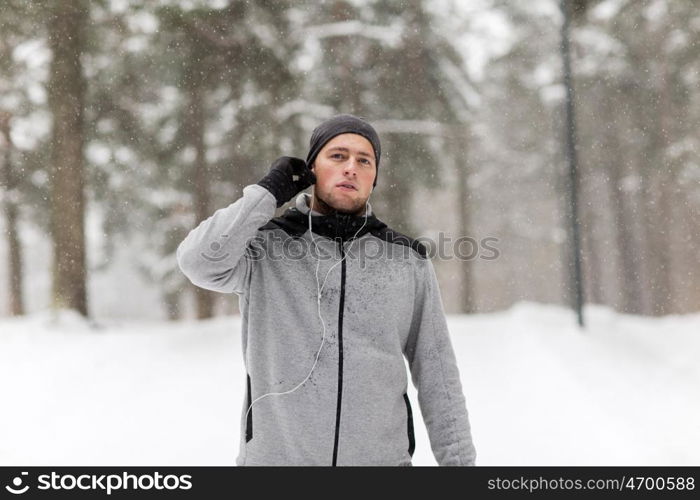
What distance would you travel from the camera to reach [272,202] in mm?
2078

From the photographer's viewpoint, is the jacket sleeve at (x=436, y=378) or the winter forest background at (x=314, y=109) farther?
the winter forest background at (x=314, y=109)

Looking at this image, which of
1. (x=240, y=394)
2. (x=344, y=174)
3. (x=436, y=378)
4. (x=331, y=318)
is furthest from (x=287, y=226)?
(x=240, y=394)

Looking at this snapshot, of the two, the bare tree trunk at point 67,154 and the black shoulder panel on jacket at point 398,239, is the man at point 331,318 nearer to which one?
the black shoulder panel on jacket at point 398,239

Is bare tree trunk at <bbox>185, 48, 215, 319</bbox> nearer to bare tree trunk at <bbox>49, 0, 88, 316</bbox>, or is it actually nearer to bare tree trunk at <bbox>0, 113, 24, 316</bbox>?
bare tree trunk at <bbox>49, 0, 88, 316</bbox>

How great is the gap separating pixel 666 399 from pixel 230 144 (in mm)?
9972

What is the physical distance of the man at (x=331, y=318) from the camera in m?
2.01

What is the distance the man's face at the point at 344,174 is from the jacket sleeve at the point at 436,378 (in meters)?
0.38

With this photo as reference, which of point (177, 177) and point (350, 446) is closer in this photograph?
point (350, 446)

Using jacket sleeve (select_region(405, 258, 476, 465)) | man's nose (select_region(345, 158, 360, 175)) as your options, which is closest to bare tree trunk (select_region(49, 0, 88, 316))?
man's nose (select_region(345, 158, 360, 175))

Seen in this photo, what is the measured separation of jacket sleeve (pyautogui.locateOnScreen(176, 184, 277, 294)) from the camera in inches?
77.2

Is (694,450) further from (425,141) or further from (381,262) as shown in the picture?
(425,141)

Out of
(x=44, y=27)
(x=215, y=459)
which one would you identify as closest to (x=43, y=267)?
(x=44, y=27)

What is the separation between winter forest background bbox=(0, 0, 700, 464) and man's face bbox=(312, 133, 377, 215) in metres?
4.18

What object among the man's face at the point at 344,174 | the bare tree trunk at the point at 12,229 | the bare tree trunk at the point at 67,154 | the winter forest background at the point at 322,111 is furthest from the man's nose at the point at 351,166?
the bare tree trunk at the point at 12,229
